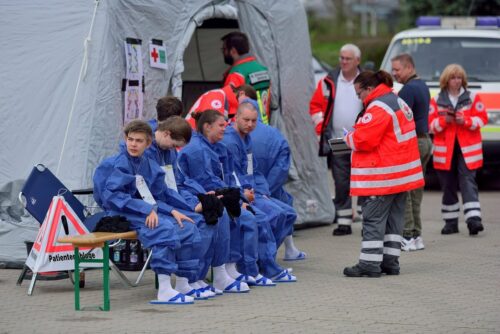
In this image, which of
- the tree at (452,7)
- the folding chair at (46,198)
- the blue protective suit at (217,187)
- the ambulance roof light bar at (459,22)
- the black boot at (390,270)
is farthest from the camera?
the tree at (452,7)

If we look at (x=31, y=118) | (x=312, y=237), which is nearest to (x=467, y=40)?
(x=312, y=237)

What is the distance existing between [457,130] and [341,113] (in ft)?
4.34

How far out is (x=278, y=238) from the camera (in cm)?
1019

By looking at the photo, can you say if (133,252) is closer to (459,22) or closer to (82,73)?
(82,73)

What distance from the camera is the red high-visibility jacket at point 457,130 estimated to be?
1288 centimetres

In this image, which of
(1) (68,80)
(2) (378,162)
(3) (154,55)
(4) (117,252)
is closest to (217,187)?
(4) (117,252)

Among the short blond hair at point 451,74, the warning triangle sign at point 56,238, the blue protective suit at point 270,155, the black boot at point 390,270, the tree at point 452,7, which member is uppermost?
the tree at point 452,7

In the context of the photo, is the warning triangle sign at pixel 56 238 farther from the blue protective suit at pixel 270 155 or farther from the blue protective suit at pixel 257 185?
the blue protective suit at pixel 270 155

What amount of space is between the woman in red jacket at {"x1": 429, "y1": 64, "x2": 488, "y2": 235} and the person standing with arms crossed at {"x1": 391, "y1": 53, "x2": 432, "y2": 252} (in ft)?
3.37

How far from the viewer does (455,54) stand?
670 inches

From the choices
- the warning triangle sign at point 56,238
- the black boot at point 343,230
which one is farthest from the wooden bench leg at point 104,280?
the black boot at point 343,230

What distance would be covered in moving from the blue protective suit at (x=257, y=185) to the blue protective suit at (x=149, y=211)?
4.09ft

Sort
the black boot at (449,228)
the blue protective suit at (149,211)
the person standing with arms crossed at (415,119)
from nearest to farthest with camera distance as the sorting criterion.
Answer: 1. the blue protective suit at (149,211)
2. the person standing with arms crossed at (415,119)
3. the black boot at (449,228)

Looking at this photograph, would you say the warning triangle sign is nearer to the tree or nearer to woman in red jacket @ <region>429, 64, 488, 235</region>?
woman in red jacket @ <region>429, 64, 488, 235</region>
